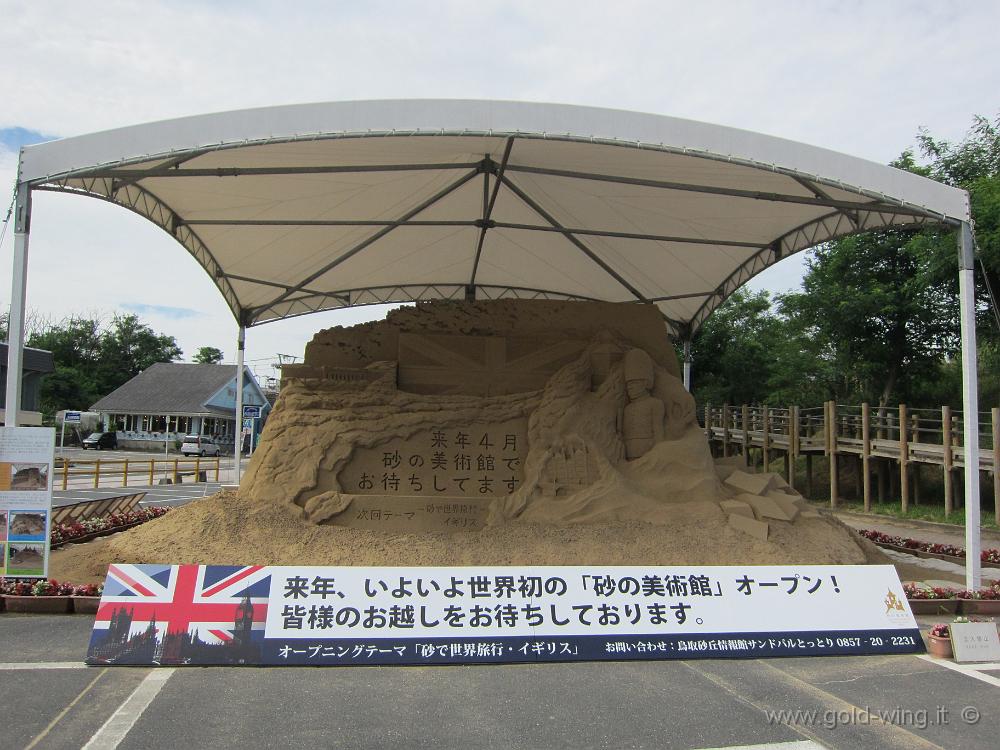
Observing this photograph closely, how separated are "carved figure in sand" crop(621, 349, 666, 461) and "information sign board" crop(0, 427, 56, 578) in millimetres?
6755

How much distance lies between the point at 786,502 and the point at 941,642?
3.31 m

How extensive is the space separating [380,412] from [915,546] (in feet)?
29.2

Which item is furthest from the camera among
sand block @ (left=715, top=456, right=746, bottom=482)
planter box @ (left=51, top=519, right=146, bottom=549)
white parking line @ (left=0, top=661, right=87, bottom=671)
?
planter box @ (left=51, top=519, right=146, bottom=549)

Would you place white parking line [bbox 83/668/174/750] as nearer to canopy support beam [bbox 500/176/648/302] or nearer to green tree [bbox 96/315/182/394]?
canopy support beam [bbox 500/176/648/302]

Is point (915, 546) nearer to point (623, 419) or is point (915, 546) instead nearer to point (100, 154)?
point (623, 419)

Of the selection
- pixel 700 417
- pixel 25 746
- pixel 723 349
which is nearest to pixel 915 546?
pixel 25 746

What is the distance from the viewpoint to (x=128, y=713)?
14.9 feet

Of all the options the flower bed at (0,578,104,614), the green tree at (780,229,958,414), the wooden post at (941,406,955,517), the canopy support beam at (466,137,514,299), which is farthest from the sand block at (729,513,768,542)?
the green tree at (780,229,958,414)

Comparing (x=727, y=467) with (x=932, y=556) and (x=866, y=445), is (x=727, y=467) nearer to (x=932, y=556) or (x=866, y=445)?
(x=932, y=556)

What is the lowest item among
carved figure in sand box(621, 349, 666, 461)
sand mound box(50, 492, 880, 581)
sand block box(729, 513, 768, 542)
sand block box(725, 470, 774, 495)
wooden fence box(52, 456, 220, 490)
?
wooden fence box(52, 456, 220, 490)

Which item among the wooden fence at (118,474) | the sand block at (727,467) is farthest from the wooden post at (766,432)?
the wooden fence at (118,474)

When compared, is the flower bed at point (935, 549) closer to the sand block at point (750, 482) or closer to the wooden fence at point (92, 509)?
the sand block at point (750, 482)

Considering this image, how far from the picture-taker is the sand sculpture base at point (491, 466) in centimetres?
854

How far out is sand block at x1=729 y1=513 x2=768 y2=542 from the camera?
854 centimetres
